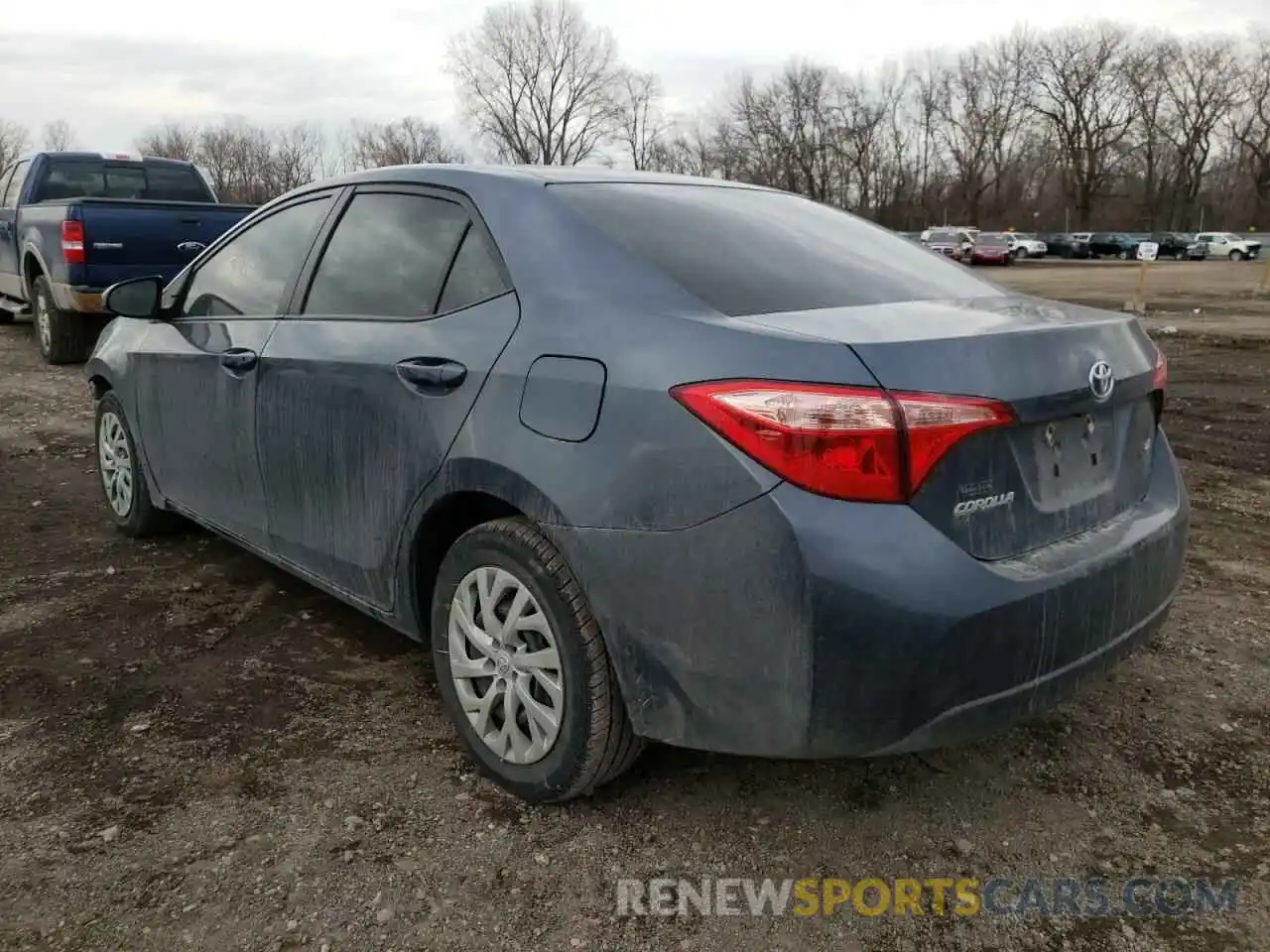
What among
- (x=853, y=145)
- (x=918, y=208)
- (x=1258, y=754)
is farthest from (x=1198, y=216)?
(x=1258, y=754)

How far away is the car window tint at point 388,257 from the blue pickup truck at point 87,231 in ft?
20.8

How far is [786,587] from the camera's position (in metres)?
2.01

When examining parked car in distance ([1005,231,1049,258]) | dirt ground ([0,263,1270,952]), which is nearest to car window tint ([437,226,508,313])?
dirt ground ([0,263,1270,952])

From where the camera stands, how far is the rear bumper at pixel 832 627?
2.00m

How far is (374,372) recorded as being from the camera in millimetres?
2873

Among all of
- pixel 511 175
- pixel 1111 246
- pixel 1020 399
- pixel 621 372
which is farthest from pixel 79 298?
pixel 1111 246

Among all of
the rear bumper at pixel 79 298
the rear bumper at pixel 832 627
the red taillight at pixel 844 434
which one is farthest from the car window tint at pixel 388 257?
the rear bumper at pixel 79 298

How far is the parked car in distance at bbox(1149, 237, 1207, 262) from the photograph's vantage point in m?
56.5

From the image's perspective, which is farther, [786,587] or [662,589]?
[662,589]

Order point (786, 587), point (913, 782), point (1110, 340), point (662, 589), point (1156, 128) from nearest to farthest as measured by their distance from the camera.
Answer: point (786, 587) < point (662, 589) < point (1110, 340) < point (913, 782) < point (1156, 128)

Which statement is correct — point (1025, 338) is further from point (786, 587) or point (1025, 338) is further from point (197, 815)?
point (197, 815)

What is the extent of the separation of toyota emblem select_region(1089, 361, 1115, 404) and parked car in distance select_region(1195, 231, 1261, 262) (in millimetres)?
60341

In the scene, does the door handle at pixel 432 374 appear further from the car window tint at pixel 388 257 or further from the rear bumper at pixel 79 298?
the rear bumper at pixel 79 298

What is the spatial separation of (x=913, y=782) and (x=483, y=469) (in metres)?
1.41
